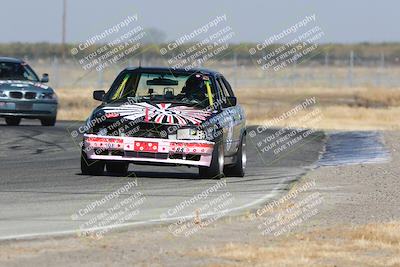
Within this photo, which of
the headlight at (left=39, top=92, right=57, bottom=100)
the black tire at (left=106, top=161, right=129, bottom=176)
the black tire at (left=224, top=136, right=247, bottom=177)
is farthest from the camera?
the headlight at (left=39, top=92, right=57, bottom=100)

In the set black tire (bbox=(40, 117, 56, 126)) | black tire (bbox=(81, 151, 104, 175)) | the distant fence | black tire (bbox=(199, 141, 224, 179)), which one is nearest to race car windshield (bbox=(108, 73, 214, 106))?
black tire (bbox=(199, 141, 224, 179))

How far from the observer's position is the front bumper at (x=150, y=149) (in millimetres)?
16281

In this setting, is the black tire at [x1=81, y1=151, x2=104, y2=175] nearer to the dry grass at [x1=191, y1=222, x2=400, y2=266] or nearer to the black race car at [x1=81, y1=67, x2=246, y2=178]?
the black race car at [x1=81, y1=67, x2=246, y2=178]

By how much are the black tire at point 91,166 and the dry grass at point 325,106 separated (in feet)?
65.2

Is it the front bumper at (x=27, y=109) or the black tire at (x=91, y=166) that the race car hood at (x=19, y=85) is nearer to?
the front bumper at (x=27, y=109)

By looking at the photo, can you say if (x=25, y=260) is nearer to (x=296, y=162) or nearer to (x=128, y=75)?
(x=128, y=75)

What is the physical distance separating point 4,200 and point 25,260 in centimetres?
436

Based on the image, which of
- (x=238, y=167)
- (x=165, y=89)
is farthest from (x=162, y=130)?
(x=238, y=167)

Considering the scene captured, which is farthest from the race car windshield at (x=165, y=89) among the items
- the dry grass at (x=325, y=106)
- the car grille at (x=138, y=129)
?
the dry grass at (x=325, y=106)

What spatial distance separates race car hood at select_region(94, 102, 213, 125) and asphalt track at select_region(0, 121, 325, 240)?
82 centimetres

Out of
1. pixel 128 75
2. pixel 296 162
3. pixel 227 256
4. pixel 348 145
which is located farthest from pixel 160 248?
pixel 348 145

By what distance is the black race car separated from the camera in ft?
53.5

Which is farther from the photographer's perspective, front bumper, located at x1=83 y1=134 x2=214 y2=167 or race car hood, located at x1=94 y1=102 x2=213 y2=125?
race car hood, located at x1=94 y1=102 x2=213 y2=125

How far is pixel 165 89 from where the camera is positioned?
57.9ft
